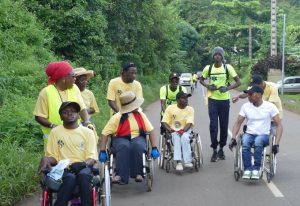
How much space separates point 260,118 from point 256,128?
→ 0.55 feet

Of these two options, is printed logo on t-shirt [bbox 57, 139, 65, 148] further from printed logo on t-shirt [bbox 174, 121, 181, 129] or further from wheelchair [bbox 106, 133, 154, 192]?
printed logo on t-shirt [bbox 174, 121, 181, 129]

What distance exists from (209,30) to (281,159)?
55644 mm

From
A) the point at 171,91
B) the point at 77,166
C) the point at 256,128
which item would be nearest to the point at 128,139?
the point at 77,166

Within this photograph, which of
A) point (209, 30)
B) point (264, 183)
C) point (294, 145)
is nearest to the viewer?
point (264, 183)

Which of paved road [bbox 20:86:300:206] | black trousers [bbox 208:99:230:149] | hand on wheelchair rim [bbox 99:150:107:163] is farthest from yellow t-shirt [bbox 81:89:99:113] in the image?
black trousers [bbox 208:99:230:149]

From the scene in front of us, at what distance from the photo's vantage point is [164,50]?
133 ft

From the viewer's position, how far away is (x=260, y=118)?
8.28 meters

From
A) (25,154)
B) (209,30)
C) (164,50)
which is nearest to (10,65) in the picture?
(25,154)

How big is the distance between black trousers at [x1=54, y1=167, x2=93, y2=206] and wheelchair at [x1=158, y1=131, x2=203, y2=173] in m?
3.47

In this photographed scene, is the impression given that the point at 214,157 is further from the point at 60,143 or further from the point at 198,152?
A: the point at 60,143

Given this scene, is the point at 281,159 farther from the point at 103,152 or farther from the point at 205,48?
the point at 205,48

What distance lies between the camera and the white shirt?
27.0 ft

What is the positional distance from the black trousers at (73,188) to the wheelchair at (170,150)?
3.47 m

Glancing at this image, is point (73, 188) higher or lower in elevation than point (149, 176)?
higher
